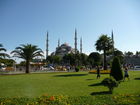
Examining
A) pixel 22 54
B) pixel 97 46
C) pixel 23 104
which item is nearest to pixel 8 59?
pixel 22 54

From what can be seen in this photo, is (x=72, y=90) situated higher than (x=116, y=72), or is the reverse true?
(x=116, y=72)

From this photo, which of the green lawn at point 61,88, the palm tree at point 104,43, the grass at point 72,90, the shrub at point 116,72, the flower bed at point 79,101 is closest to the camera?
the flower bed at point 79,101

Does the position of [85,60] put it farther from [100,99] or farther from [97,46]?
[100,99]

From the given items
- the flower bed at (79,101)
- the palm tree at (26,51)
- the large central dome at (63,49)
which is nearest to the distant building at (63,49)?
the large central dome at (63,49)

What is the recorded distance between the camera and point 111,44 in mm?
36250

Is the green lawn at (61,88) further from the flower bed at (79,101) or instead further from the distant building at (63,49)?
the distant building at (63,49)

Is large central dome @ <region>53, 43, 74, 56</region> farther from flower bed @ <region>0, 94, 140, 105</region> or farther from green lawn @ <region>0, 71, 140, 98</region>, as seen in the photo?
flower bed @ <region>0, 94, 140, 105</region>

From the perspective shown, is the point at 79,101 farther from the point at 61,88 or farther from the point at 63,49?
the point at 63,49

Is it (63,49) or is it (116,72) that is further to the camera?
(63,49)

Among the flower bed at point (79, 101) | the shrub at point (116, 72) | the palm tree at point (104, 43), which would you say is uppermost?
the palm tree at point (104, 43)

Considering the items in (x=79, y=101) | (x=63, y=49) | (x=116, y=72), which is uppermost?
(x=63, y=49)

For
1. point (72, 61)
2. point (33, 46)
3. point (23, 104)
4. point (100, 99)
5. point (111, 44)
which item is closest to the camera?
point (23, 104)

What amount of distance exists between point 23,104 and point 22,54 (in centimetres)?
3089

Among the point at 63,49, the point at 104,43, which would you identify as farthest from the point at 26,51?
the point at 63,49
